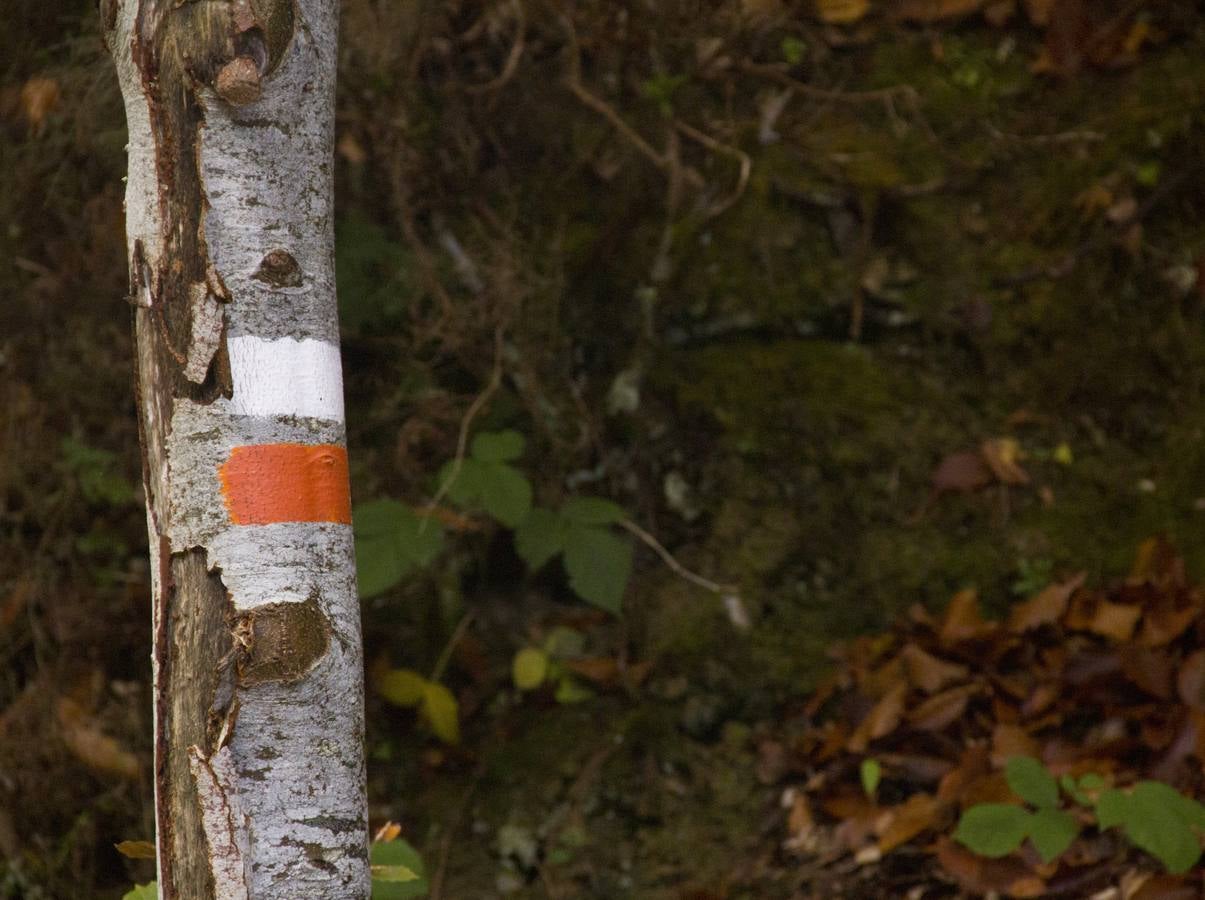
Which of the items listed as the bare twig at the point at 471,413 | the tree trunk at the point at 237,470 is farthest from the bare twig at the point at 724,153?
the tree trunk at the point at 237,470

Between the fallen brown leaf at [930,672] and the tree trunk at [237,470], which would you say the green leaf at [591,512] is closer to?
the fallen brown leaf at [930,672]

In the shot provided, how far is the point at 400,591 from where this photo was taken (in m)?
2.66

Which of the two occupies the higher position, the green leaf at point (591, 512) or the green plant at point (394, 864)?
the green leaf at point (591, 512)

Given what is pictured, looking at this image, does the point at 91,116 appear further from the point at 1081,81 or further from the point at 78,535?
the point at 1081,81

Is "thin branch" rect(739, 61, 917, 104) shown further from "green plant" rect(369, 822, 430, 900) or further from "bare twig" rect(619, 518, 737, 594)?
"green plant" rect(369, 822, 430, 900)

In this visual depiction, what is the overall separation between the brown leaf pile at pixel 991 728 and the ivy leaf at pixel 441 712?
28.7 inches

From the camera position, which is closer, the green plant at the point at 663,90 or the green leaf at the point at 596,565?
the green leaf at the point at 596,565

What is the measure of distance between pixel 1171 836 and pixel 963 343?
133 centimetres

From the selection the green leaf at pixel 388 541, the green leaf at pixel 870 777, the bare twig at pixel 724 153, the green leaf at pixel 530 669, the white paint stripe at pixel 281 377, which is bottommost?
the green leaf at pixel 870 777

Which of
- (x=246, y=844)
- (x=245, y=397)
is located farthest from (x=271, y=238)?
(x=246, y=844)

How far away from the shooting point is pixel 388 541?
2289mm

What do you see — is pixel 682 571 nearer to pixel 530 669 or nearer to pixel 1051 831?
pixel 530 669

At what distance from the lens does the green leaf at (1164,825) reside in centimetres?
179

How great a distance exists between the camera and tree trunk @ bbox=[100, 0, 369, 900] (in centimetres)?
112
